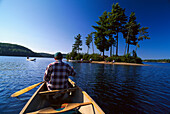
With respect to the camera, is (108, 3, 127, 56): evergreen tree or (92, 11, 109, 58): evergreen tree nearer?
(108, 3, 127, 56): evergreen tree

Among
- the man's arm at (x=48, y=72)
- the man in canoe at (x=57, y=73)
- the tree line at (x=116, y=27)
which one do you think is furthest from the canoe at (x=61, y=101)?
the tree line at (x=116, y=27)

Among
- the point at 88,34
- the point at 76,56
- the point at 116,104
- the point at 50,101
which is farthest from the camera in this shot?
the point at 88,34

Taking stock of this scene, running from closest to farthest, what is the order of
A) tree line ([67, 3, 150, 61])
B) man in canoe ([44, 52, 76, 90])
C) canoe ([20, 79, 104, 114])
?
canoe ([20, 79, 104, 114]) < man in canoe ([44, 52, 76, 90]) < tree line ([67, 3, 150, 61])

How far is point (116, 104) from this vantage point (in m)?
4.41

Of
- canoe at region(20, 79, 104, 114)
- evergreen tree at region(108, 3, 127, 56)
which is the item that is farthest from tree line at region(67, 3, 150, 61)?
canoe at region(20, 79, 104, 114)

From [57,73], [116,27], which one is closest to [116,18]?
[116,27]

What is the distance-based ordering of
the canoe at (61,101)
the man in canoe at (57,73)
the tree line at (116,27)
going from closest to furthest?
1. the canoe at (61,101)
2. the man in canoe at (57,73)
3. the tree line at (116,27)

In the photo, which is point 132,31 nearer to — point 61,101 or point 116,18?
point 116,18

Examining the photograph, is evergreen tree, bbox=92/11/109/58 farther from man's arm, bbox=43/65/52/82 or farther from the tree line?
man's arm, bbox=43/65/52/82

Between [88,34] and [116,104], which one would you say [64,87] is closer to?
[116,104]

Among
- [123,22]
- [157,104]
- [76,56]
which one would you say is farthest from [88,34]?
[157,104]

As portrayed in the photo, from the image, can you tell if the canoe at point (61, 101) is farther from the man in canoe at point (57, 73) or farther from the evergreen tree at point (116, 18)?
the evergreen tree at point (116, 18)

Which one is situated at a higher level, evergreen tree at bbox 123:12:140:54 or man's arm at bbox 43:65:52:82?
evergreen tree at bbox 123:12:140:54

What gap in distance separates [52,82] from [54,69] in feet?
1.78
